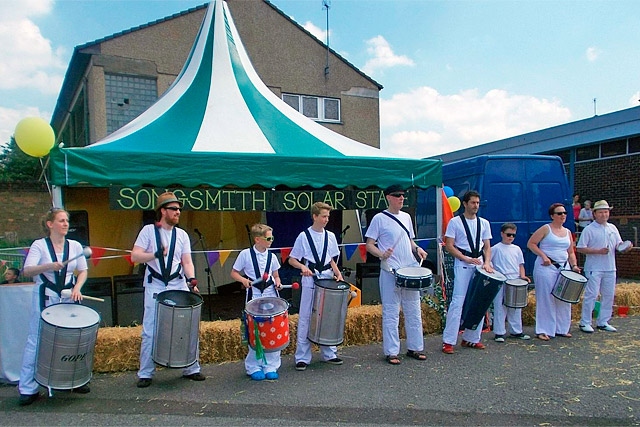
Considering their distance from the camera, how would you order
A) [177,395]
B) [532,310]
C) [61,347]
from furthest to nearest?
[532,310]
[177,395]
[61,347]

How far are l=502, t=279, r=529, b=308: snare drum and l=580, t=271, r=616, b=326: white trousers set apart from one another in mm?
1107

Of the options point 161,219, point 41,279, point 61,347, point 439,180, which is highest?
point 439,180

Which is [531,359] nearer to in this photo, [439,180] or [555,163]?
[439,180]

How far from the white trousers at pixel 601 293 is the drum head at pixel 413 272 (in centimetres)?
275

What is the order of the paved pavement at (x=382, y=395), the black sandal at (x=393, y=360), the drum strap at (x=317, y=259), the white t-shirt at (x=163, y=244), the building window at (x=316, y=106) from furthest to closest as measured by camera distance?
the building window at (x=316, y=106) < the black sandal at (x=393, y=360) < the drum strap at (x=317, y=259) < the white t-shirt at (x=163, y=244) < the paved pavement at (x=382, y=395)

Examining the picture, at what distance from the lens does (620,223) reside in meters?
12.1

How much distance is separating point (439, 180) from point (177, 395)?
4.42 metres

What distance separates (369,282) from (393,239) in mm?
2697

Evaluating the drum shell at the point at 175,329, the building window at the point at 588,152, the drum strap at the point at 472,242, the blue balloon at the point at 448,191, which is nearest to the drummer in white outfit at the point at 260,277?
the drum shell at the point at 175,329

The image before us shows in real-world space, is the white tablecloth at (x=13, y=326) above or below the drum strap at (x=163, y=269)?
below

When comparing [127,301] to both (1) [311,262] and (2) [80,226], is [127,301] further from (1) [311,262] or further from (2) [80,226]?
(1) [311,262]

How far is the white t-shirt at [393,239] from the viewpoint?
5086 millimetres

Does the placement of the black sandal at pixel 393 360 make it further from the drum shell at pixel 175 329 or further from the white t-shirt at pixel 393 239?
the drum shell at pixel 175 329

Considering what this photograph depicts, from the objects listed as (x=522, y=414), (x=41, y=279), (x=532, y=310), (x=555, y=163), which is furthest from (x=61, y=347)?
(x=555, y=163)
